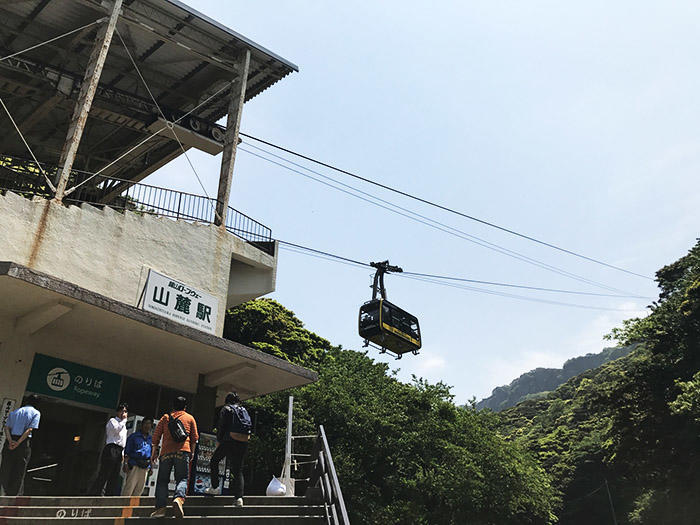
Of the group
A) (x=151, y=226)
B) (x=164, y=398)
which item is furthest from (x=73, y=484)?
(x=151, y=226)

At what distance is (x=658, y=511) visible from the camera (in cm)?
4241

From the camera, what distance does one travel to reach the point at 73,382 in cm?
1264

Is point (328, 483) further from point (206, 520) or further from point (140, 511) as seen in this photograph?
point (140, 511)

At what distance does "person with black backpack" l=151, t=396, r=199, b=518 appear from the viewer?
282 inches

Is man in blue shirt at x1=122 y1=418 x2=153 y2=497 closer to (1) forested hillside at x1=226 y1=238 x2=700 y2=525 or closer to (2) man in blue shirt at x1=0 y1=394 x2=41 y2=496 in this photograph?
(2) man in blue shirt at x1=0 y1=394 x2=41 y2=496

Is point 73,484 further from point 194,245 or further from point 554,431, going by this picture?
point 554,431

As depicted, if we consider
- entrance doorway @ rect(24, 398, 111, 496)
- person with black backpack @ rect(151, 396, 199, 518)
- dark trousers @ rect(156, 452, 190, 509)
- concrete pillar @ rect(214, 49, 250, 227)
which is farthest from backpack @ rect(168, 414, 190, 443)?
concrete pillar @ rect(214, 49, 250, 227)

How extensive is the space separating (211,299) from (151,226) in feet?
7.85

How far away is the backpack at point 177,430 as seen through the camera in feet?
24.6

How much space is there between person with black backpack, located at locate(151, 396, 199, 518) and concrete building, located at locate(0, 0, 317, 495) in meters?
4.12

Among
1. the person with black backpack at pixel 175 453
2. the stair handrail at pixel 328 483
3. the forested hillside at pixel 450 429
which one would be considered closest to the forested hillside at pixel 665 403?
the forested hillside at pixel 450 429

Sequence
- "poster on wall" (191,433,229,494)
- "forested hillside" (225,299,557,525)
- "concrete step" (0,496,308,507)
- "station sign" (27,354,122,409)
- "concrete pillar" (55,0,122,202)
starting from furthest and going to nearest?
1. "forested hillside" (225,299,557,525)
2. "concrete pillar" (55,0,122,202)
3. "station sign" (27,354,122,409)
4. "poster on wall" (191,433,229,494)
5. "concrete step" (0,496,308,507)

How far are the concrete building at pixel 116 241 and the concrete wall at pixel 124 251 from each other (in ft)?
0.10

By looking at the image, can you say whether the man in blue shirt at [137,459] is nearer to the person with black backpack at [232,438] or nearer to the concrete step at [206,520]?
the person with black backpack at [232,438]
